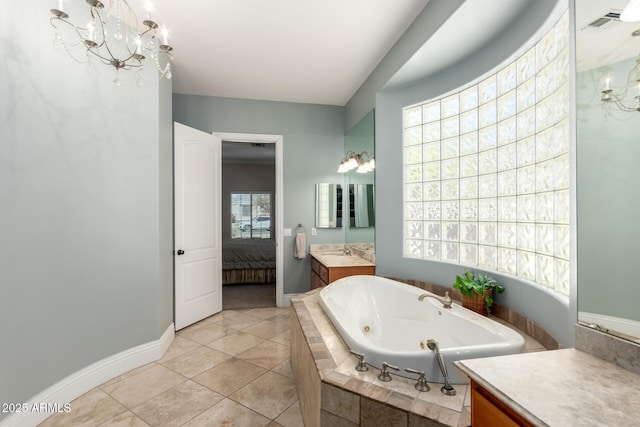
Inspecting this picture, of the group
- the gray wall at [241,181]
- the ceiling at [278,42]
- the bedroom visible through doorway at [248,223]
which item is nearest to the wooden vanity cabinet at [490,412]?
the ceiling at [278,42]

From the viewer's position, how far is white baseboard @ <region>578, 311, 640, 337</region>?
2.94 ft

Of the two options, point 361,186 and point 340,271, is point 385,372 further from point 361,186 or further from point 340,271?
point 361,186

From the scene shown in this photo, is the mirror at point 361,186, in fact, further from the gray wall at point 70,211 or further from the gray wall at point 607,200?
the gray wall at point 607,200

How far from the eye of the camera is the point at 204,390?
6.88 feet

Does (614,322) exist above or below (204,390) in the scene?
above

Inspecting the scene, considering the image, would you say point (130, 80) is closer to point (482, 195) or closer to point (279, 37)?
point (279, 37)

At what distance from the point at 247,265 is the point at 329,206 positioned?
6.42ft

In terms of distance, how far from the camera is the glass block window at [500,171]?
1.65 m

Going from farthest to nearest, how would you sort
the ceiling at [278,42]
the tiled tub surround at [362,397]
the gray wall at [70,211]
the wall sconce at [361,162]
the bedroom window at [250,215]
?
the bedroom window at [250,215], the wall sconce at [361,162], the ceiling at [278,42], the gray wall at [70,211], the tiled tub surround at [362,397]

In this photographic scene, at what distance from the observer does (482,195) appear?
2.28 meters

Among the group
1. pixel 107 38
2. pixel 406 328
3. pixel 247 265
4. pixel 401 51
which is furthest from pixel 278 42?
pixel 247 265

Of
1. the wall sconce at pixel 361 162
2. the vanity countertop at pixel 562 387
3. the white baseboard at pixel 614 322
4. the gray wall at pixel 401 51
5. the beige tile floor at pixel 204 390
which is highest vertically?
the gray wall at pixel 401 51

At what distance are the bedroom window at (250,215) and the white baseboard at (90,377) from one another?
18.0 feet

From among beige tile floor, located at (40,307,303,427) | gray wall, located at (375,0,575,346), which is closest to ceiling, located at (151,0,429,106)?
gray wall, located at (375,0,575,346)
